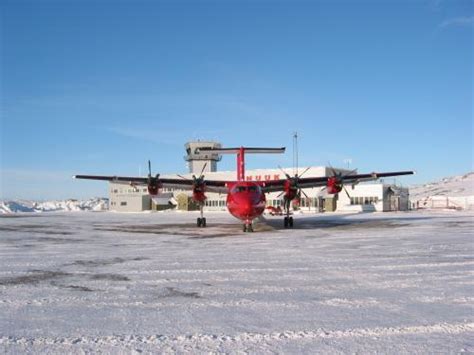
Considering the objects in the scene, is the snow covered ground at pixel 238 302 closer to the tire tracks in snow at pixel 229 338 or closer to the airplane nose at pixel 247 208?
the tire tracks in snow at pixel 229 338

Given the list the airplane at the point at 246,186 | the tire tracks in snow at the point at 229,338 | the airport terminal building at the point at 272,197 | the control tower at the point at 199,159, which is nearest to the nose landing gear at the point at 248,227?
the airplane at the point at 246,186

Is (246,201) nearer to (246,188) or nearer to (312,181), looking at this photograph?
(246,188)

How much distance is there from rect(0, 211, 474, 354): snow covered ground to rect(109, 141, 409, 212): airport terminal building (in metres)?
42.0

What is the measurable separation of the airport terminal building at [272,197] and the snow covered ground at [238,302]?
42024mm

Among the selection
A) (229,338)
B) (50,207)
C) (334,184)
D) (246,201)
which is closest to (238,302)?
(229,338)

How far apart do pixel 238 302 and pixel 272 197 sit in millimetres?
62620

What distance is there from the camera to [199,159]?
84.8 metres

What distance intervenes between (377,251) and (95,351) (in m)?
11.9

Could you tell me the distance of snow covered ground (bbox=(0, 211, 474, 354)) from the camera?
5586mm

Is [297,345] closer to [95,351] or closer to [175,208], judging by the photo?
[95,351]

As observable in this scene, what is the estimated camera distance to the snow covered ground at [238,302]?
559 centimetres

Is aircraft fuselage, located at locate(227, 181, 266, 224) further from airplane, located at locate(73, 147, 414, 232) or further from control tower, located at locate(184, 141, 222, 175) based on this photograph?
control tower, located at locate(184, 141, 222, 175)

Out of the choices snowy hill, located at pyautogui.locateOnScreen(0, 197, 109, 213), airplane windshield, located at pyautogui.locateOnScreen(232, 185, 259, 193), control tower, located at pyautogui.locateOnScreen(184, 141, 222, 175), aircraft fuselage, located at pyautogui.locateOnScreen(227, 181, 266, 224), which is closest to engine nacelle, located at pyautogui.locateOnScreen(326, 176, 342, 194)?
aircraft fuselage, located at pyautogui.locateOnScreen(227, 181, 266, 224)

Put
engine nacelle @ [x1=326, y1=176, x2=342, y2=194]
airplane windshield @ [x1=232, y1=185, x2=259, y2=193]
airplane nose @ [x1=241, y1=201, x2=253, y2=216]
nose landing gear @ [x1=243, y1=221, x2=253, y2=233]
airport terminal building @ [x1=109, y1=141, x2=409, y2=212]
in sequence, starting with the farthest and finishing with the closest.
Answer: airport terminal building @ [x1=109, y1=141, x2=409, y2=212]
engine nacelle @ [x1=326, y1=176, x2=342, y2=194]
airplane windshield @ [x1=232, y1=185, x2=259, y2=193]
nose landing gear @ [x1=243, y1=221, x2=253, y2=233]
airplane nose @ [x1=241, y1=201, x2=253, y2=216]
